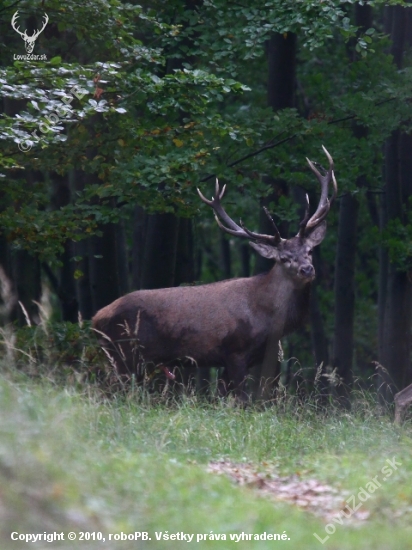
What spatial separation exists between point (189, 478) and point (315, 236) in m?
6.19

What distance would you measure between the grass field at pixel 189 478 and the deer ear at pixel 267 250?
338cm

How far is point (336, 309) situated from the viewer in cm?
1683

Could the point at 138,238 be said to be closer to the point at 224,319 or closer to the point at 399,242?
the point at 399,242

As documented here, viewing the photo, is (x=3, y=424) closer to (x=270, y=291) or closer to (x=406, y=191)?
(x=270, y=291)

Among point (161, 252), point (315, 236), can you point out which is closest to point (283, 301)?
point (315, 236)

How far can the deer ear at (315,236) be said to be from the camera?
11.1m

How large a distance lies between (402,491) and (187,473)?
4.53 ft

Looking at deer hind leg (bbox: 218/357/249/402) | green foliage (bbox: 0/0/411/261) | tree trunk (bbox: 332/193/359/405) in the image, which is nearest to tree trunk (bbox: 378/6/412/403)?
green foliage (bbox: 0/0/411/261)

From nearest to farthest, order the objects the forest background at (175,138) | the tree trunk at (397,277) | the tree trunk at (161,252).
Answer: the forest background at (175,138), the tree trunk at (161,252), the tree trunk at (397,277)

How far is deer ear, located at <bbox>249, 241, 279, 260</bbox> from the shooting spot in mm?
11078

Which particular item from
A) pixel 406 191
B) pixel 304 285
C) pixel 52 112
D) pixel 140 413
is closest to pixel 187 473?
pixel 140 413

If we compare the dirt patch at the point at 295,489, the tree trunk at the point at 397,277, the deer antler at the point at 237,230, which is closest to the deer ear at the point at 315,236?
the deer antler at the point at 237,230

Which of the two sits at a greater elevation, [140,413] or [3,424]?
[3,424]

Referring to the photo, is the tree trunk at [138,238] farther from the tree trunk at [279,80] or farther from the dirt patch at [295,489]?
the dirt patch at [295,489]
